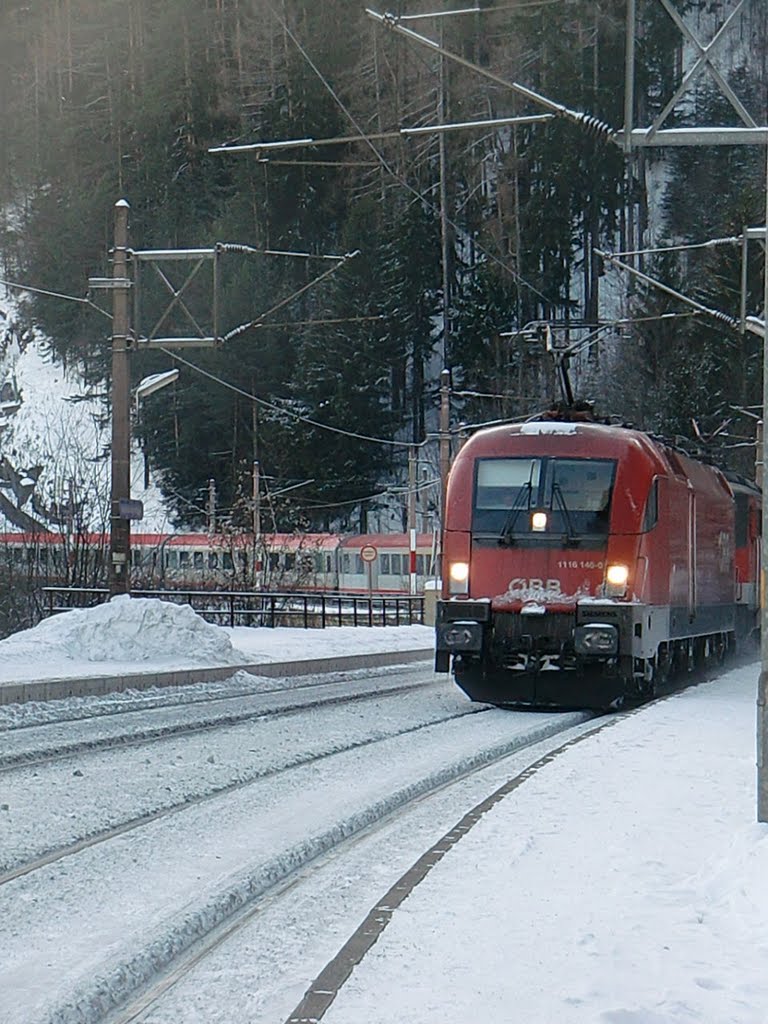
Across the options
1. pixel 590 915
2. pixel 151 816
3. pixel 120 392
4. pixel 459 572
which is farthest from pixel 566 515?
pixel 590 915

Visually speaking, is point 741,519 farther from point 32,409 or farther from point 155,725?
point 32,409

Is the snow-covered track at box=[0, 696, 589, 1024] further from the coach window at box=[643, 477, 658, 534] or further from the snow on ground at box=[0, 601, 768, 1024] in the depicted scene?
the coach window at box=[643, 477, 658, 534]

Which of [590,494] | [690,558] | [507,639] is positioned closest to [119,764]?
[507,639]

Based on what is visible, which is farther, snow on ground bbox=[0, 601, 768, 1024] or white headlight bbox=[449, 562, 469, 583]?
white headlight bbox=[449, 562, 469, 583]

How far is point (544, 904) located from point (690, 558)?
54.3ft

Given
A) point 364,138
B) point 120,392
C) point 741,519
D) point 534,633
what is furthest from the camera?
point 741,519

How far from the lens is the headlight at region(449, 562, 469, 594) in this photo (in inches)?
779

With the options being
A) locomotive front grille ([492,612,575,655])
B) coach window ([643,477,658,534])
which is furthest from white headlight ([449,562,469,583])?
coach window ([643,477,658,534])

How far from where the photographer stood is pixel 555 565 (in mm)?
19406

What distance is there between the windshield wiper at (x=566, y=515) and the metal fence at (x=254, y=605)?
1202 centimetres

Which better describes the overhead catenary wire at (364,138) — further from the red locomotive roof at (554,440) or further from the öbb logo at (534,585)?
the öbb logo at (534,585)

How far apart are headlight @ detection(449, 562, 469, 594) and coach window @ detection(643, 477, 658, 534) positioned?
227 centimetres

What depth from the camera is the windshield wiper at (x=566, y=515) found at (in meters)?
19.5

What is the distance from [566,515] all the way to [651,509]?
1185 mm
